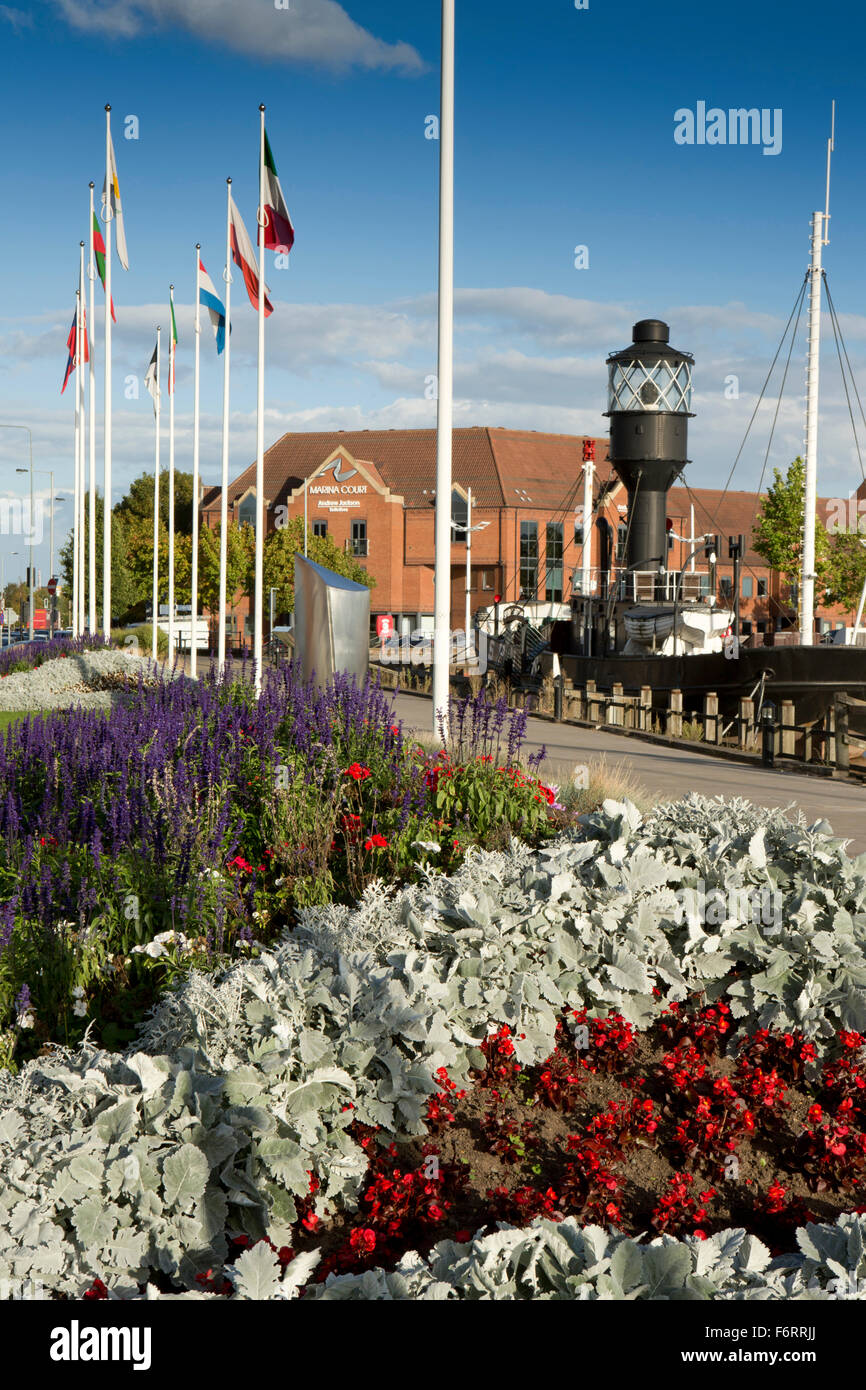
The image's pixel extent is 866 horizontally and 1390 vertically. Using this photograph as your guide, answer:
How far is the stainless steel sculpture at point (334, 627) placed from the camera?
1287 centimetres

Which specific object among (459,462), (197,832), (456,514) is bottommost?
(197,832)

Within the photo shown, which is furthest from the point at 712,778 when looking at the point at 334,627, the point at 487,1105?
the point at 487,1105

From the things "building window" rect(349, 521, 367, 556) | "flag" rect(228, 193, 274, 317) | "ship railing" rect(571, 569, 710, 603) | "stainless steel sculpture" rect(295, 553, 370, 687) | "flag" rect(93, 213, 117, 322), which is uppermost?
"flag" rect(93, 213, 117, 322)

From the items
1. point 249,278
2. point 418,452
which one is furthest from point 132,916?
point 418,452

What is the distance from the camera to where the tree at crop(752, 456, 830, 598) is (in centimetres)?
5459

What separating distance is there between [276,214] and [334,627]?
8781mm

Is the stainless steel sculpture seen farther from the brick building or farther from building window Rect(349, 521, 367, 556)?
building window Rect(349, 521, 367, 556)

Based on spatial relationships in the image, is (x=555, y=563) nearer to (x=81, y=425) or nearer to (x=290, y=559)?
(x=290, y=559)

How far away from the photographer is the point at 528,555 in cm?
7219

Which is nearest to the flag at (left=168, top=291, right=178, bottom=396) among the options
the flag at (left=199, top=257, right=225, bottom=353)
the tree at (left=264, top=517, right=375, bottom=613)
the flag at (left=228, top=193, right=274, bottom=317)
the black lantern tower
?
the flag at (left=199, top=257, right=225, bottom=353)

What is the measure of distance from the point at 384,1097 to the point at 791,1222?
1.49 metres

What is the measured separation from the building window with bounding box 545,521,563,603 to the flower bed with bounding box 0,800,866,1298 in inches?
2599
